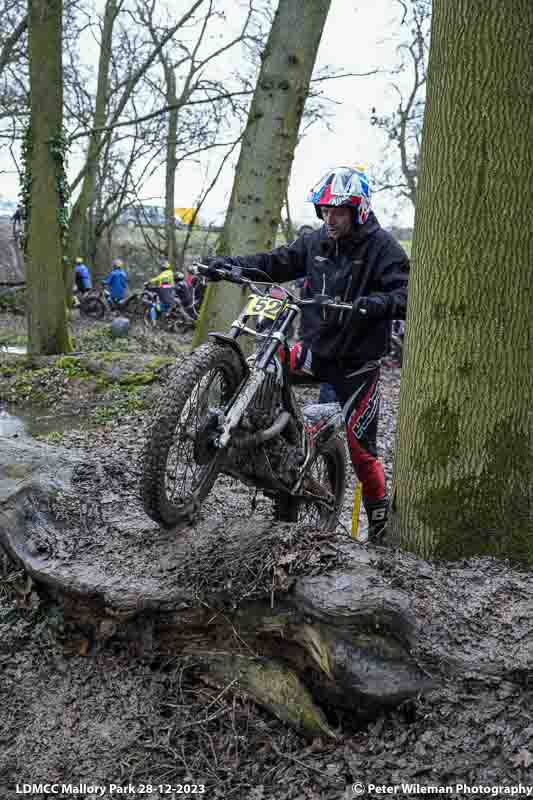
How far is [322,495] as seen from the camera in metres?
4.05

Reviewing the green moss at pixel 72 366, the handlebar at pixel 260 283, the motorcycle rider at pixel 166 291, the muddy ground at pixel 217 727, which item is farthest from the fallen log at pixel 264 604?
the motorcycle rider at pixel 166 291

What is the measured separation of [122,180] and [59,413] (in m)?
20.1

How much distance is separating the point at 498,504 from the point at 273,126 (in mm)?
5817

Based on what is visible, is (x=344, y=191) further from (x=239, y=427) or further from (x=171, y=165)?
(x=171, y=165)

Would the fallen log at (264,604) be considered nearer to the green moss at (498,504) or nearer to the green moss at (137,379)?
the green moss at (498,504)

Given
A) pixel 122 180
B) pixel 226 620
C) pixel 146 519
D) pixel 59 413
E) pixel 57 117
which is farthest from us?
pixel 122 180

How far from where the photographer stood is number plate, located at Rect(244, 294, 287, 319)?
12.0 ft

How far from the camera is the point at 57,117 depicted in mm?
10836

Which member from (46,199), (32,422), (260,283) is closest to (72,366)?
(32,422)

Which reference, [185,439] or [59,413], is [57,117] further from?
[185,439]

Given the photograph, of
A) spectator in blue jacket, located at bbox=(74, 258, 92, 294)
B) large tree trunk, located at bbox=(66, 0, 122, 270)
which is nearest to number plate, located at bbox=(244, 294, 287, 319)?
large tree trunk, located at bbox=(66, 0, 122, 270)

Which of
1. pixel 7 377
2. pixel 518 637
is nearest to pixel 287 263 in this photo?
pixel 518 637

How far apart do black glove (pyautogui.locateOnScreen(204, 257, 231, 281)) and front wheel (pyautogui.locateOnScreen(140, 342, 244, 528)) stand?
0.72 m

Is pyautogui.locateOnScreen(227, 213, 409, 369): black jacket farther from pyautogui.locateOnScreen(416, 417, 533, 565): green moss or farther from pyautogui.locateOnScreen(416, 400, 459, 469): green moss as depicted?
pyautogui.locateOnScreen(416, 417, 533, 565): green moss
